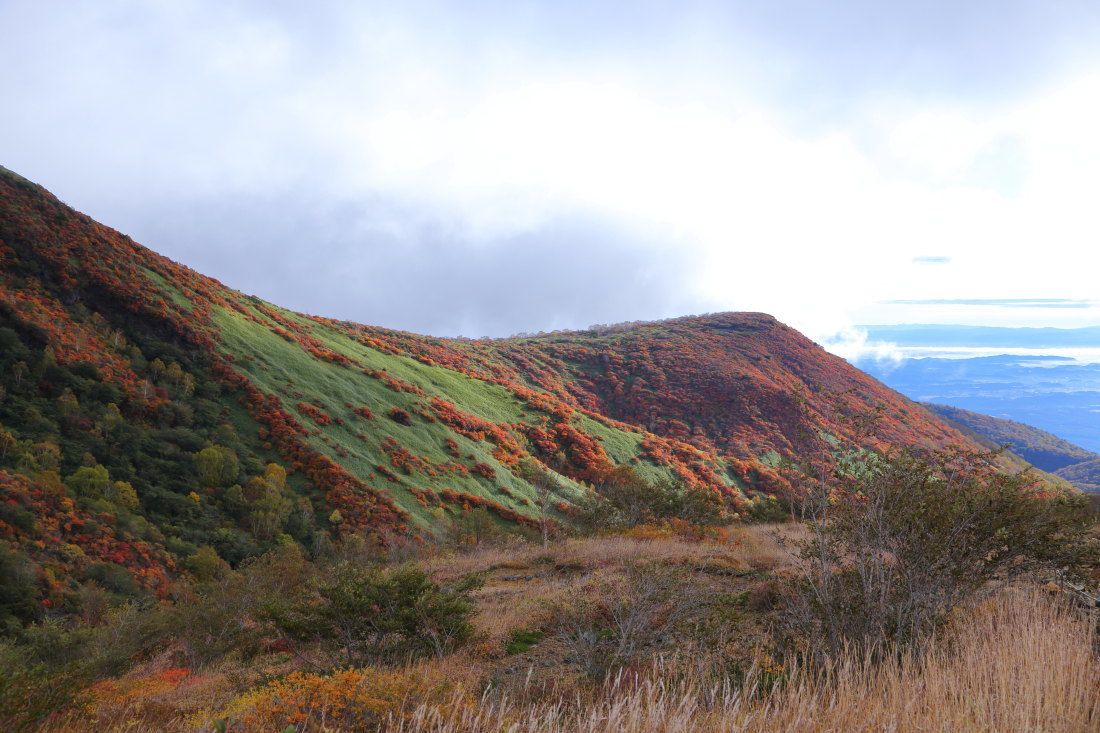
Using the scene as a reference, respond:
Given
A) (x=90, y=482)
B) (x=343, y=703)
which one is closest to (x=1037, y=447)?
(x=343, y=703)

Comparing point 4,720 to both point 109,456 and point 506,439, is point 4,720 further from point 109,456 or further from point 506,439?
point 506,439

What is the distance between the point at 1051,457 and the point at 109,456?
16912 cm

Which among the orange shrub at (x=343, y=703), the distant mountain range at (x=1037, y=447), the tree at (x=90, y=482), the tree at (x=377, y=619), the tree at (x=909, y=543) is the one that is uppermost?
the distant mountain range at (x=1037, y=447)

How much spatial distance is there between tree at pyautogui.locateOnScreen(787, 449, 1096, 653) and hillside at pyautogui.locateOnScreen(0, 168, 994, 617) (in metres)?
0.62

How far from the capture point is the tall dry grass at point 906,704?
285 centimetres

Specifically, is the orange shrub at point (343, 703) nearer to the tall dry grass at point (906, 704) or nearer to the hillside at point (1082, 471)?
the tall dry grass at point (906, 704)

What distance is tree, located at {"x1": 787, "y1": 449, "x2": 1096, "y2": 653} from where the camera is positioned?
15.5 feet

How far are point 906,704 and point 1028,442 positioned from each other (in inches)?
6561

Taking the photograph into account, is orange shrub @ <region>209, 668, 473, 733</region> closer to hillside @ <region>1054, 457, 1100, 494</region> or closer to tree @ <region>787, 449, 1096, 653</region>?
tree @ <region>787, 449, 1096, 653</region>

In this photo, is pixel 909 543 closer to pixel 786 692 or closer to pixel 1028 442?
pixel 786 692

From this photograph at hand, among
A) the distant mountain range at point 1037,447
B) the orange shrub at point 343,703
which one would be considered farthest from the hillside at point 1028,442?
the orange shrub at point 343,703

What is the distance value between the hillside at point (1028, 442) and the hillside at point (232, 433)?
75266 mm

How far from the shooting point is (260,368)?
43500mm

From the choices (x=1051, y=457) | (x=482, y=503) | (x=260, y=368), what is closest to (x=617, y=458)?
(x=482, y=503)
